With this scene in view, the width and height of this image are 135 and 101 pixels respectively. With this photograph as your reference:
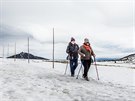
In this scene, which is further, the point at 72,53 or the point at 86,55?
the point at 72,53

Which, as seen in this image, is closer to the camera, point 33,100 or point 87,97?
point 33,100

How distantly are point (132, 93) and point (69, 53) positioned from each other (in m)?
7.27

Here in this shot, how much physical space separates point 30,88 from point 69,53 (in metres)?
7.21

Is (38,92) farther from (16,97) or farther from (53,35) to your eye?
(53,35)

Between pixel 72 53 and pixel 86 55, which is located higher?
pixel 72 53

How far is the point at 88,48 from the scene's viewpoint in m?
16.4

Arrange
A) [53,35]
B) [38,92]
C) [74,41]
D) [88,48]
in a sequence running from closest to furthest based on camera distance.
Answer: [38,92], [88,48], [74,41], [53,35]

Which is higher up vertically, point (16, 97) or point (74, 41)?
point (74, 41)

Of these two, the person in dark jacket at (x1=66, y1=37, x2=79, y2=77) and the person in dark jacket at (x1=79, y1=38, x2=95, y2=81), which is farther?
the person in dark jacket at (x1=66, y1=37, x2=79, y2=77)

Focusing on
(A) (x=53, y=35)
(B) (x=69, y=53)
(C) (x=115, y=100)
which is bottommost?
(C) (x=115, y=100)

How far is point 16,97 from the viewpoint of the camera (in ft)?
31.1

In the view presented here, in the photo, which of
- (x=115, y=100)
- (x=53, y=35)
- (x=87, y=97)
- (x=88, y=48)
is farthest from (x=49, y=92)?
(x=53, y=35)

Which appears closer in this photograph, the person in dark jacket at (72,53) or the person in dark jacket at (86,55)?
the person in dark jacket at (86,55)

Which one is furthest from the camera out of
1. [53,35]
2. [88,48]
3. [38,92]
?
[53,35]
